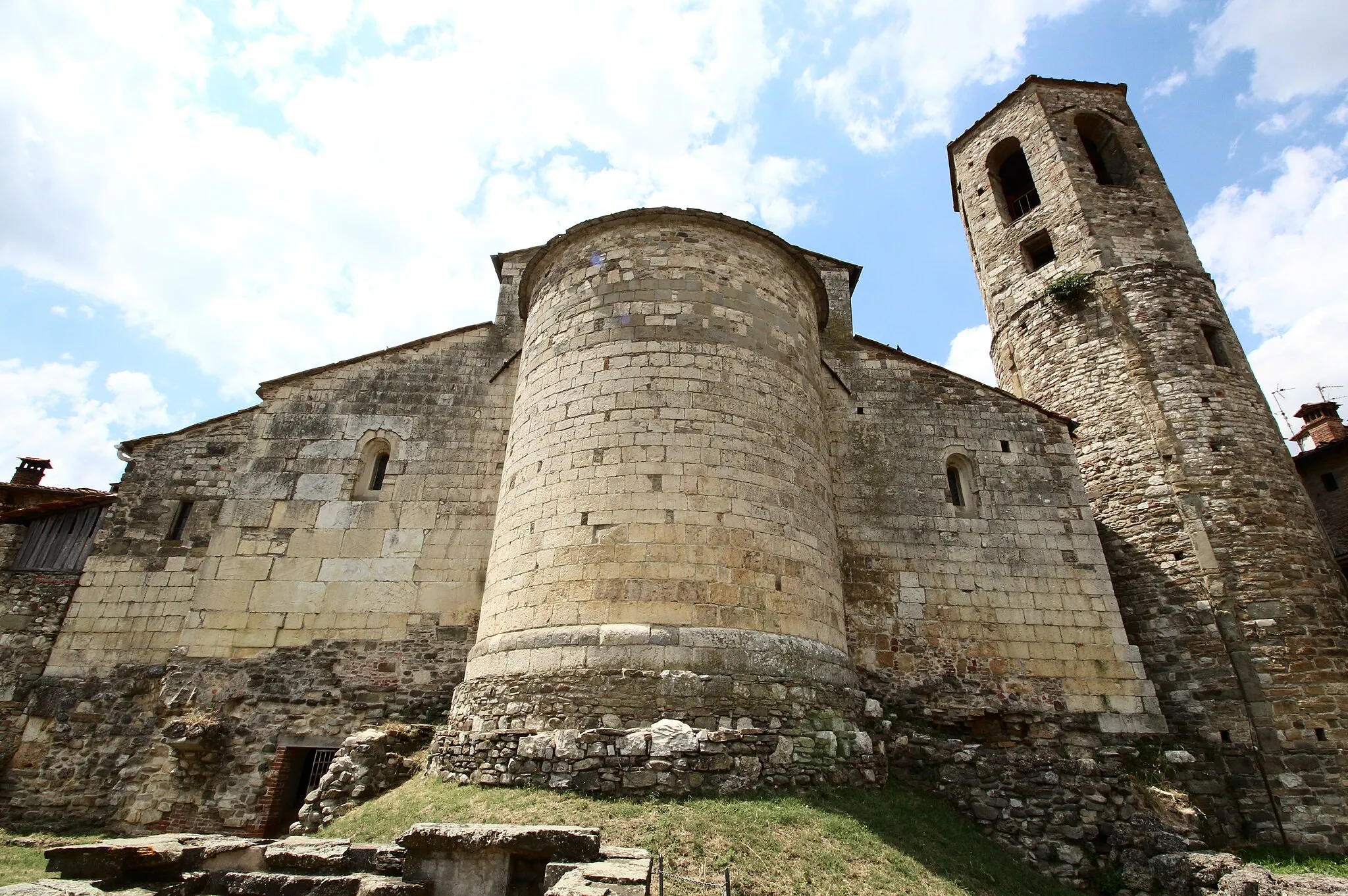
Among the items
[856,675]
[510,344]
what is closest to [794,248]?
[510,344]

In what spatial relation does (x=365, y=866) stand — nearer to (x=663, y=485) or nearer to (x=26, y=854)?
(x=663, y=485)

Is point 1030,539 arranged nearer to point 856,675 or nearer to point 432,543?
point 856,675

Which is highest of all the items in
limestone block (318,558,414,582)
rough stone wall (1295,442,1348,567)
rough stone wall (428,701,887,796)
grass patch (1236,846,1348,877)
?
rough stone wall (1295,442,1348,567)

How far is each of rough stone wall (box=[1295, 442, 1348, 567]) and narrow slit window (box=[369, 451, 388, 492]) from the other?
74.0 ft

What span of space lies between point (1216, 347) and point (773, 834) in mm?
13647

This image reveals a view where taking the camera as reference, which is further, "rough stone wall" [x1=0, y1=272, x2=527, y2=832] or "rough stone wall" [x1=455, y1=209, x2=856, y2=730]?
"rough stone wall" [x1=0, y1=272, x2=527, y2=832]

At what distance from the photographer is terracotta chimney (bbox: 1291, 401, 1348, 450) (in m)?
20.4

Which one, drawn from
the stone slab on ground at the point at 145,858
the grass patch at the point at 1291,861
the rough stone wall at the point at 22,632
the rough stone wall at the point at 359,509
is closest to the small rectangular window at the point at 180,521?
the rough stone wall at the point at 359,509

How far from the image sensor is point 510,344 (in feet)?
41.7

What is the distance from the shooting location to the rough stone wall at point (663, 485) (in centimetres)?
755

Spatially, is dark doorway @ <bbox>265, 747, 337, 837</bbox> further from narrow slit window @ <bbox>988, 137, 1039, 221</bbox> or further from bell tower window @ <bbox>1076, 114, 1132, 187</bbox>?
bell tower window @ <bbox>1076, 114, 1132, 187</bbox>

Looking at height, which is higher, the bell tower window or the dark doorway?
the bell tower window

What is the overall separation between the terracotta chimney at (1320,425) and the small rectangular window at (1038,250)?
11.8 metres

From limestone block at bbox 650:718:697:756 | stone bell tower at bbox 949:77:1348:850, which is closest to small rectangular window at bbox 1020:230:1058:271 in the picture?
stone bell tower at bbox 949:77:1348:850
